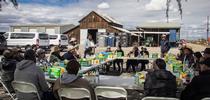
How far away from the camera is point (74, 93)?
173 inches

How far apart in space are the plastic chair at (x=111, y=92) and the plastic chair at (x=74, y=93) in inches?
6.3

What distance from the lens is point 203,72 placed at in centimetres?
442

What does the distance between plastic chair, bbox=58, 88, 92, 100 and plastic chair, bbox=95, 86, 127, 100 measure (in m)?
0.16

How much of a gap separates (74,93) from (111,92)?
19.4 inches

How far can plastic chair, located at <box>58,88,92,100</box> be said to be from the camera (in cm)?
434

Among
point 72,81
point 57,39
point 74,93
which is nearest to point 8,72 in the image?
point 72,81

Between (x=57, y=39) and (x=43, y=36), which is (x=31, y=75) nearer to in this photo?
(x=43, y=36)

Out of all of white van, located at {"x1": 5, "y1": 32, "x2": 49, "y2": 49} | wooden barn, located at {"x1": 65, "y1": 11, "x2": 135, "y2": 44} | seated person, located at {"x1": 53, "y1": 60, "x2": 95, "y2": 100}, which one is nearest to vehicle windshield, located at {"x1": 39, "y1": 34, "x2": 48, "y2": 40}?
white van, located at {"x1": 5, "y1": 32, "x2": 49, "y2": 49}

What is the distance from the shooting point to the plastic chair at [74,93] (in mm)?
4344

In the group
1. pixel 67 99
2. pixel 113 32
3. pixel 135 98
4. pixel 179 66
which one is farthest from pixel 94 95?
pixel 113 32

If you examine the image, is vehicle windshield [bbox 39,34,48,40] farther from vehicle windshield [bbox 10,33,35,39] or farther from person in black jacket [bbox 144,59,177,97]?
person in black jacket [bbox 144,59,177,97]

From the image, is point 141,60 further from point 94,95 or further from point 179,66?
point 94,95

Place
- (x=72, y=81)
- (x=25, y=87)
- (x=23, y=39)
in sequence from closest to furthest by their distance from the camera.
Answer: (x=72, y=81) < (x=25, y=87) < (x=23, y=39)

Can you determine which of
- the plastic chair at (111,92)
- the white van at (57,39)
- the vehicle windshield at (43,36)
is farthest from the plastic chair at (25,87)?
the white van at (57,39)
